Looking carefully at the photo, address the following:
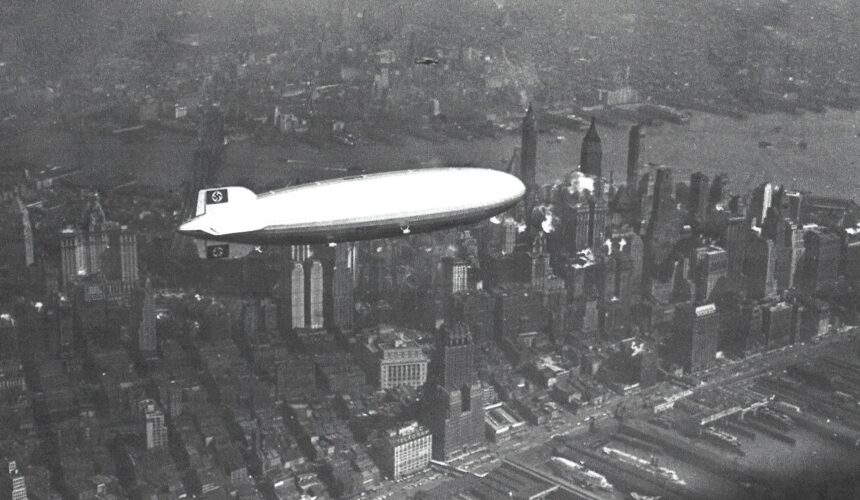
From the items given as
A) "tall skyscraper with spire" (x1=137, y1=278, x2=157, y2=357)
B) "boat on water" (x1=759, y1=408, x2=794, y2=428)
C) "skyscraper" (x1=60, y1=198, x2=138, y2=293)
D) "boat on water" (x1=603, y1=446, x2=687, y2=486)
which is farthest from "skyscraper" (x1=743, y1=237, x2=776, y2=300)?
"skyscraper" (x1=60, y1=198, x2=138, y2=293)

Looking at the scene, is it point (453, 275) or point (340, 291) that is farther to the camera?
point (453, 275)

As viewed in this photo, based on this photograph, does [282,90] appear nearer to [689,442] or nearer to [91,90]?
[91,90]

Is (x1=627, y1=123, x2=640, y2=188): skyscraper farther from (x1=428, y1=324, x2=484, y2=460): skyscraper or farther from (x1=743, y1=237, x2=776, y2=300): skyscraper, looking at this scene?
(x1=428, y1=324, x2=484, y2=460): skyscraper

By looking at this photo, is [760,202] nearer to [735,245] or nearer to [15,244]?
[735,245]

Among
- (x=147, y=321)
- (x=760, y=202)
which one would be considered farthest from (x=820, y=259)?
(x=147, y=321)

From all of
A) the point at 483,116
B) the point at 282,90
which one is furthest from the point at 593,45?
the point at 282,90
